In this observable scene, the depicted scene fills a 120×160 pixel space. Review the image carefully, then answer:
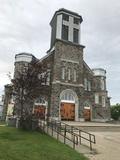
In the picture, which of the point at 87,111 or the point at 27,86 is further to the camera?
the point at 87,111

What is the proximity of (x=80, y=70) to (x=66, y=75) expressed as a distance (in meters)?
2.54

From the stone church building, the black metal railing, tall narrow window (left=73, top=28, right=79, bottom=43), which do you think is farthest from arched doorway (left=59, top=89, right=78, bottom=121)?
the black metal railing

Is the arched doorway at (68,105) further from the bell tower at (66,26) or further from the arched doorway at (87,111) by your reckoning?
the bell tower at (66,26)

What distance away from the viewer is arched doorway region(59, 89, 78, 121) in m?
31.5

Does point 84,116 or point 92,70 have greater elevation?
point 92,70

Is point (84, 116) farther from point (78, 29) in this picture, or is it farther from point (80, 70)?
point (78, 29)

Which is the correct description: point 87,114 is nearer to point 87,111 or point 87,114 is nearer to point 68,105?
point 87,111

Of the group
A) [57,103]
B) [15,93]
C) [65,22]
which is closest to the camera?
[15,93]

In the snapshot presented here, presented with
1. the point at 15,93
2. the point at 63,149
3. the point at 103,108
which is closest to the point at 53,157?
the point at 63,149

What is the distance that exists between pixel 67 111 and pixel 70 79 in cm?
464

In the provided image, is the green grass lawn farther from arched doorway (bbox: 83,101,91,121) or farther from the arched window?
arched doorway (bbox: 83,101,91,121)

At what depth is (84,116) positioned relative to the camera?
3400 centimetres

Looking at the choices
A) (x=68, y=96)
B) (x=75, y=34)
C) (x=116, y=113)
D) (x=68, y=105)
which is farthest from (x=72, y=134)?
(x=116, y=113)

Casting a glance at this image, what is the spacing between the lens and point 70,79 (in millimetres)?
32969
